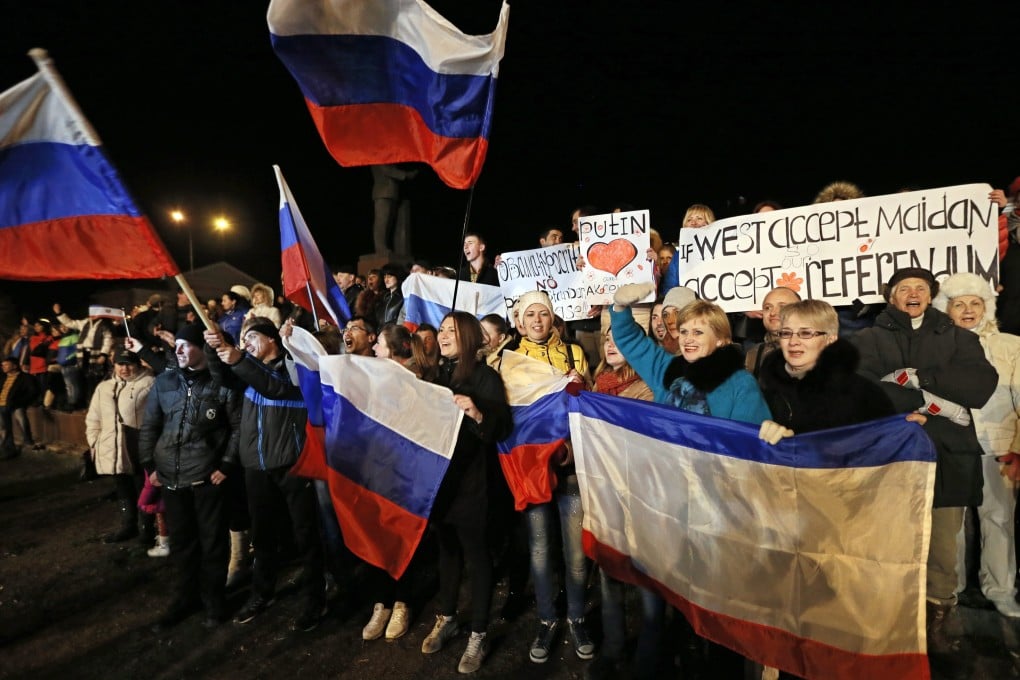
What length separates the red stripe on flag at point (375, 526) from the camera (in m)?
3.45

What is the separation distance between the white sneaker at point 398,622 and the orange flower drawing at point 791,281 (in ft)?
13.1

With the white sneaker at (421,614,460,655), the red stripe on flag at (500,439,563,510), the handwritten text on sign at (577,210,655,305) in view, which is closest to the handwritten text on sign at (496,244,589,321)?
the handwritten text on sign at (577,210,655,305)

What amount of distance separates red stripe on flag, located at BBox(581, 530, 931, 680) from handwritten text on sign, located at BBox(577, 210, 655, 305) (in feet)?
9.22

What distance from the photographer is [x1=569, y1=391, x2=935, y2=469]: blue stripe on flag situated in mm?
2369

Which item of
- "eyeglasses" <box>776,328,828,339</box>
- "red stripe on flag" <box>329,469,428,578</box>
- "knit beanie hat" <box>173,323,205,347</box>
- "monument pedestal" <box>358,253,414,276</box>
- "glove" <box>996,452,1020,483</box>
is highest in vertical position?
"monument pedestal" <box>358,253,414,276</box>

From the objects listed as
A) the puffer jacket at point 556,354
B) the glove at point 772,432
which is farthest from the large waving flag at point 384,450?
the glove at point 772,432

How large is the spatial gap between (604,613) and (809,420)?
1713mm

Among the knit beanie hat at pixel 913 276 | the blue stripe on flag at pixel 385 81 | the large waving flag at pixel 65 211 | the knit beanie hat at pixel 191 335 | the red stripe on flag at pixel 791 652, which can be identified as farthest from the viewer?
the knit beanie hat at pixel 191 335

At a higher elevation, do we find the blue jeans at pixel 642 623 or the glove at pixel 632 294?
the glove at pixel 632 294

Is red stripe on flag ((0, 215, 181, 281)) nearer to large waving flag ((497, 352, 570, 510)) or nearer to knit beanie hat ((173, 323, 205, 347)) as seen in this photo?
knit beanie hat ((173, 323, 205, 347))

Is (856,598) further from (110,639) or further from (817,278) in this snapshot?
(110,639)

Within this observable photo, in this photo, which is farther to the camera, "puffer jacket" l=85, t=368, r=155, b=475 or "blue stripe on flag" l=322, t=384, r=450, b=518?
"puffer jacket" l=85, t=368, r=155, b=475

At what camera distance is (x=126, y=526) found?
19.3 feet

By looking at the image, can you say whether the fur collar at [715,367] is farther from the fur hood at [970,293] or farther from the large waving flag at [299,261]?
the large waving flag at [299,261]
